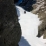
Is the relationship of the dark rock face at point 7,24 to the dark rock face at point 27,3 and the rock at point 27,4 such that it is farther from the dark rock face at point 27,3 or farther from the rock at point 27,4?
the dark rock face at point 27,3

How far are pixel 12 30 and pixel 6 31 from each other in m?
1.35

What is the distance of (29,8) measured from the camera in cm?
4628

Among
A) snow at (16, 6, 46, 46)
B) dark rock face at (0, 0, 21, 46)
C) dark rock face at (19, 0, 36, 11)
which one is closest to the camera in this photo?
dark rock face at (0, 0, 21, 46)

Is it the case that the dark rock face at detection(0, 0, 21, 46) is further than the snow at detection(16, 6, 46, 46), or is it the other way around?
the snow at detection(16, 6, 46, 46)

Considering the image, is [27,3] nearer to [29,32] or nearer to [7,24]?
[29,32]

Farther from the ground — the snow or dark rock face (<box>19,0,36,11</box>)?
dark rock face (<box>19,0,36,11</box>)

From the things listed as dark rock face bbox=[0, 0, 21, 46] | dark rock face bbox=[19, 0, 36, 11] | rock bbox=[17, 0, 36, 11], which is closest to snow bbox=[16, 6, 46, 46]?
dark rock face bbox=[0, 0, 21, 46]

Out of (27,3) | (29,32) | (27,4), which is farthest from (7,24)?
(27,3)

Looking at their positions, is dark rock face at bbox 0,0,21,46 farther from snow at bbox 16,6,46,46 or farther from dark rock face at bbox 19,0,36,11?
dark rock face at bbox 19,0,36,11

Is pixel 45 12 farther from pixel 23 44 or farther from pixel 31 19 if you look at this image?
pixel 23 44

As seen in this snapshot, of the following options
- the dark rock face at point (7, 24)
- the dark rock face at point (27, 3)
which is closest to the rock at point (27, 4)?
the dark rock face at point (27, 3)

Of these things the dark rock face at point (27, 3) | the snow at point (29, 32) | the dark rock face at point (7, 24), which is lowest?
the dark rock face at point (7, 24)

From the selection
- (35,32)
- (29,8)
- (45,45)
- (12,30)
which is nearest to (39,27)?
(35,32)

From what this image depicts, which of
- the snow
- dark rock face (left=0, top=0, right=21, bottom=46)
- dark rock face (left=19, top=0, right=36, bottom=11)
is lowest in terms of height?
dark rock face (left=0, top=0, right=21, bottom=46)
